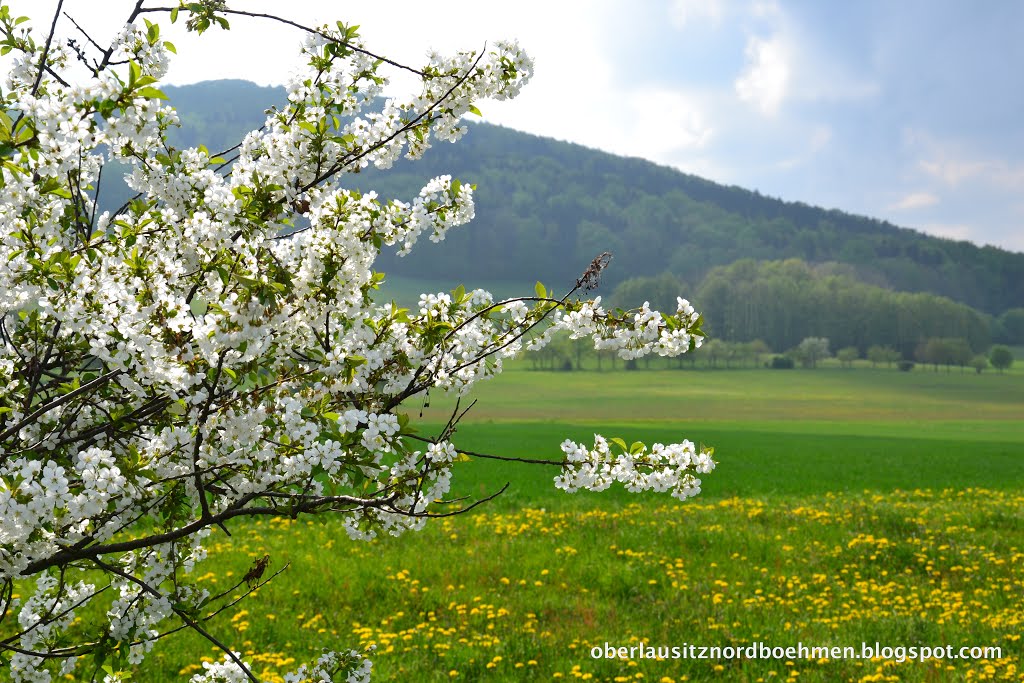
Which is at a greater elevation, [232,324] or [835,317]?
[835,317]

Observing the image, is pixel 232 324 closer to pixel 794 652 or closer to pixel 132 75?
pixel 132 75

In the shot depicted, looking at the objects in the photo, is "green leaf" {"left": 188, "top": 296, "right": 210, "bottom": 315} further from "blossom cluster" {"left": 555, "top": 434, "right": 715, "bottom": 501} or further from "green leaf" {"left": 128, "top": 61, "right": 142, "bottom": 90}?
"blossom cluster" {"left": 555, "top": 434, "right": 715, "bottom": 501}

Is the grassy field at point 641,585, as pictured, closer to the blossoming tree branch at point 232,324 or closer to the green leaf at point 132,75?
Answer: the blossoming tree branch at point 232,324

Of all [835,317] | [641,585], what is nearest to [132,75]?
[641,585]

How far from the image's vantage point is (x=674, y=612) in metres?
9.54

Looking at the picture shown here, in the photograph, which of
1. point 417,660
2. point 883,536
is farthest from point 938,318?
point 417,660

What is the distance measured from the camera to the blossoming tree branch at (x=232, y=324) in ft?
10.4

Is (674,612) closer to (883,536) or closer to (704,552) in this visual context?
(704,552)

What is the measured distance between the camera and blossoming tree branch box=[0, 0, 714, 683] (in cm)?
316

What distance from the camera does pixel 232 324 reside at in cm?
311

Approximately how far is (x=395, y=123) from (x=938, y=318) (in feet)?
501

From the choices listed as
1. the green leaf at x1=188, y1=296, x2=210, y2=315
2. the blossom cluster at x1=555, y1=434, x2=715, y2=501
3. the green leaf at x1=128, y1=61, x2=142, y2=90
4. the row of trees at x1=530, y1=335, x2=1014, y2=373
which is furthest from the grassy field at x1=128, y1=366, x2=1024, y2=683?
the row of trees at x1=530, y1=335, x2=1014, y2=373

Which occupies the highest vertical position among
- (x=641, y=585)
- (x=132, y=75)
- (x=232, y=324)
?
(x=132, y=75)

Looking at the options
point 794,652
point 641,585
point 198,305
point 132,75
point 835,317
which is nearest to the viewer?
point 132,75
